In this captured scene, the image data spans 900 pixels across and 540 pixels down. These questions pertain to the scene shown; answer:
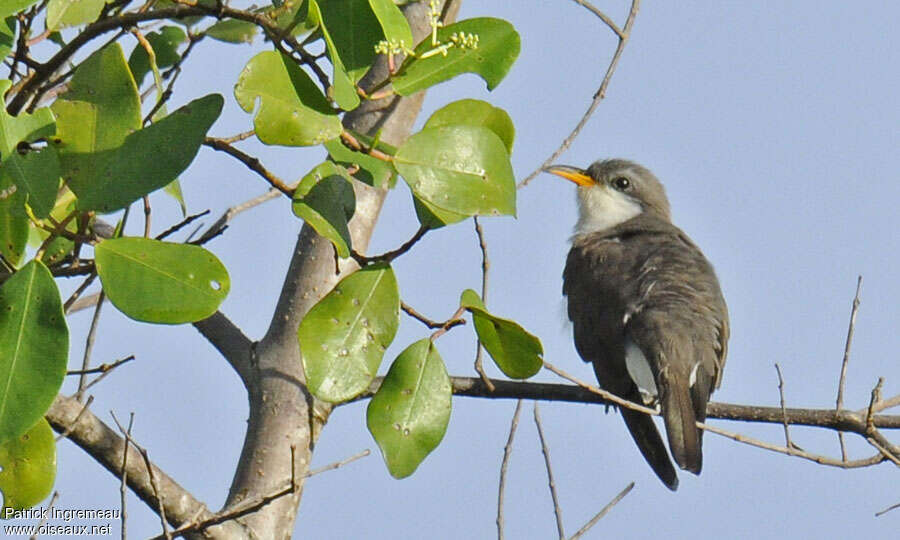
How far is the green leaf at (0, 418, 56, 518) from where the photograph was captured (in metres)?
2.60

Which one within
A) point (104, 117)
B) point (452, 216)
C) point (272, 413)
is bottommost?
point (272, 413)

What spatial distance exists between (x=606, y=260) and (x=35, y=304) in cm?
445

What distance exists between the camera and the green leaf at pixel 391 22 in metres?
2.20

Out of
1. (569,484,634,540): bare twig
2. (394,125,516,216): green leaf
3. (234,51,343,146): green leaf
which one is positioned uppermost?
(234,51,343,146): green leaf

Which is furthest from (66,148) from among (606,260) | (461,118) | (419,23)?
(606,260)

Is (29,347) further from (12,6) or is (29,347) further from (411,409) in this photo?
(411,409)

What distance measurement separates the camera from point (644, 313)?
551 centimetres

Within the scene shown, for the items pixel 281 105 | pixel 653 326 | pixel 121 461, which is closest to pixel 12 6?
pixel 281 105

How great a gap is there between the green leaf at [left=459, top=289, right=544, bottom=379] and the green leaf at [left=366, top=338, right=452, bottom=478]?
0.12 metres

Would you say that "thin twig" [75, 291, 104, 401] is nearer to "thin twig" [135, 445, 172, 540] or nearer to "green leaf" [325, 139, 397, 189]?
"thin twig" [135, 445, 172, 540]

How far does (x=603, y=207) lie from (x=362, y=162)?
5.35 m

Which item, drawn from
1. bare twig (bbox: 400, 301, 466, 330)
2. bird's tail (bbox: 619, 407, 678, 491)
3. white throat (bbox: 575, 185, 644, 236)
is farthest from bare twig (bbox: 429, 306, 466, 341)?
white throat (bbox: 575, 185, 644, 236)

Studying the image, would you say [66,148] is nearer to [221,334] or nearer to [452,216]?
[452,216]

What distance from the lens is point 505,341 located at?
265cm
